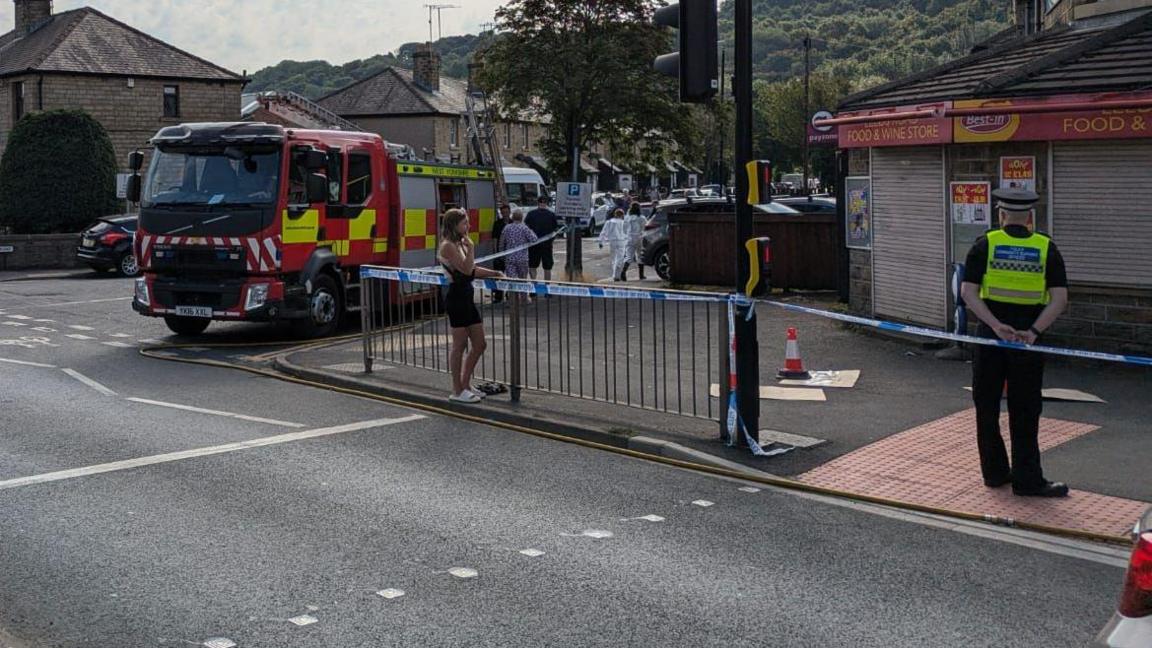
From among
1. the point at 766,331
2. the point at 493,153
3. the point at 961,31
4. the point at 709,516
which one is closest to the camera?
the point at 709,516

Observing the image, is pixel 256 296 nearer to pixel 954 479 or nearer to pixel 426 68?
pixel 954 479

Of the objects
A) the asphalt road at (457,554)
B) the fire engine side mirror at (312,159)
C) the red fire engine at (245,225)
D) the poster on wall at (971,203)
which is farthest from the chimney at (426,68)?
the asphalt road at (457,554)

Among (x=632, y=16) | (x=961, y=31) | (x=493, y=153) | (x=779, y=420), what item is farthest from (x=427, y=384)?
(x=961, y=31)

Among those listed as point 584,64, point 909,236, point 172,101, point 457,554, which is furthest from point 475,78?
point 172,101

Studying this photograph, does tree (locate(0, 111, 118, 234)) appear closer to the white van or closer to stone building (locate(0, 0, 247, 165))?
stone building (locate(0, 0, 247, 165))

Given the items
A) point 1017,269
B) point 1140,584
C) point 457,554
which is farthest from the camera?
point 1017,269

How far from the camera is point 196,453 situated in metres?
9.62

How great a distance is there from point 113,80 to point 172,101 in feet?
8.26

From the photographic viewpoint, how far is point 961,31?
136 meters

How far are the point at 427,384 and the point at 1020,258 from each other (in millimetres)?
6291

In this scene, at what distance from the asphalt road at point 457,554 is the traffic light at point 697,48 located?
2.72 metres

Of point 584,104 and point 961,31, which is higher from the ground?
point 961,31

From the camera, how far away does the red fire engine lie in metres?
15.8

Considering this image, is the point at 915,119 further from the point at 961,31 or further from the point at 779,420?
the point at 961,31
